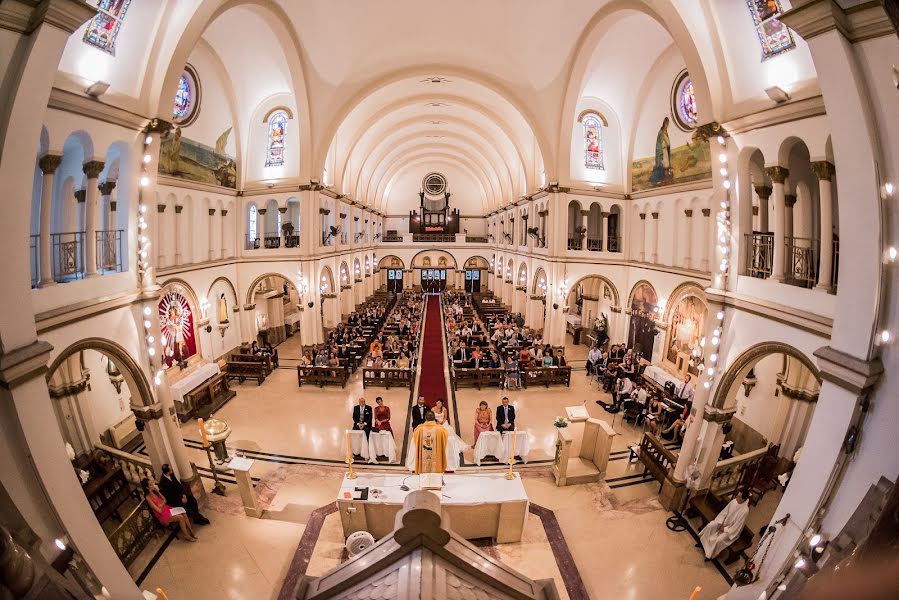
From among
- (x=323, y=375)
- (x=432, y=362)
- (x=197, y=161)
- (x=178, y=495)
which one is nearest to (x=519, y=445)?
(x=178, y=495)

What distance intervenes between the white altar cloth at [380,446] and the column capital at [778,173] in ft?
28.8

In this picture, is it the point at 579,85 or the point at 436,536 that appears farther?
the point at 579,85

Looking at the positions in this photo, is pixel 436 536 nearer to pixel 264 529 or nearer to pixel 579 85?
pixel 264 529

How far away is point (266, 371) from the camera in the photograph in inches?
571

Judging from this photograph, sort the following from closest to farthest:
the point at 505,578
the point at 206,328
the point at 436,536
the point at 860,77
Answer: the point at 436,536
the point at 505,578
the point at 860,77
the point at 206,328

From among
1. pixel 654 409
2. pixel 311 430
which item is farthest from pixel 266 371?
pixel 654 409

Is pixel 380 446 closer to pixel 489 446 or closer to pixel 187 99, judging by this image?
pixel 489 446

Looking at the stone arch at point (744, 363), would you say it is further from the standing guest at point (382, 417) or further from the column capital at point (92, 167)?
the column capital at point (92, 167)

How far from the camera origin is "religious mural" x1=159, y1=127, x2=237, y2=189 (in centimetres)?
1218

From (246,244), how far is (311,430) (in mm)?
9891

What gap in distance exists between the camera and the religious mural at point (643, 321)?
15.2 meters

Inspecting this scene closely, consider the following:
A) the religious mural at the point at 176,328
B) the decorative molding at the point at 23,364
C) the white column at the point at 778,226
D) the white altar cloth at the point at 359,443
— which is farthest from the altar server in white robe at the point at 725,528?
the religious mural at the point at 176,328

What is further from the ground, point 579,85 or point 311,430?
point 579,85

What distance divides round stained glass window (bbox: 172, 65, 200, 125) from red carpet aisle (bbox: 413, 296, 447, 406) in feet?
37.9
